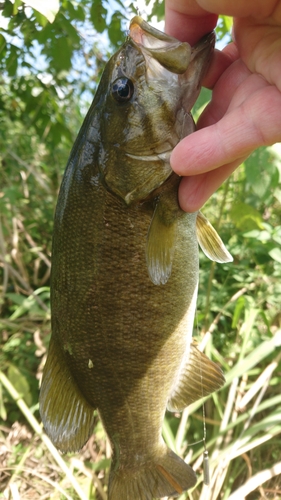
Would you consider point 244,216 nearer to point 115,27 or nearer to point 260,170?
point 260,170

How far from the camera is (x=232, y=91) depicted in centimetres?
109

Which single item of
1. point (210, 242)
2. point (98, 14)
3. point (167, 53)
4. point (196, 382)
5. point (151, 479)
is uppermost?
point (98, 14)

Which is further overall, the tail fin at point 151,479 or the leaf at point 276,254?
the leaf at point 276,254

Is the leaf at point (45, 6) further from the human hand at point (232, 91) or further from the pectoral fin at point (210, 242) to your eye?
the pectoral fin at point (210, 242)

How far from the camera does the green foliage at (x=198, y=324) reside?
175cm

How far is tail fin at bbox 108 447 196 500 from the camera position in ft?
4.23

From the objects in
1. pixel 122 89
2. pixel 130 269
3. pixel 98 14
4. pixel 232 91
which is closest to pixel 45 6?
pixel 122 89

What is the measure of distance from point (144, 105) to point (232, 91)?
0.26 meters

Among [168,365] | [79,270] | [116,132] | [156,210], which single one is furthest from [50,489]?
[116,132]

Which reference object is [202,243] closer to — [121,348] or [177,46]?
[121,348]

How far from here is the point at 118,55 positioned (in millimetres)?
1049

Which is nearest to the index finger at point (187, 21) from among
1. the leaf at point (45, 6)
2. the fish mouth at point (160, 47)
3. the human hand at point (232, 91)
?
the human hand at point (232, 91)

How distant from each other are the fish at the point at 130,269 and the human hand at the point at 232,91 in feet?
0.28

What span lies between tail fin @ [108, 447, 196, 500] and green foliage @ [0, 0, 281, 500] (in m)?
0.26
